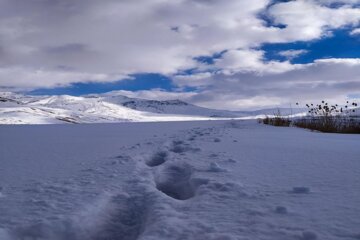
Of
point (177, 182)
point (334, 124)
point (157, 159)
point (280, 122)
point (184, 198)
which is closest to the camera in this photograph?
point (184, 198)

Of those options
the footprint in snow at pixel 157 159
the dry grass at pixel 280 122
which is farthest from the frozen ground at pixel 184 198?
the dry grass at pixel 280 122

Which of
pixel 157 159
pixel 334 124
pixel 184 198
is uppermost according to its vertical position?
pixel 334 124

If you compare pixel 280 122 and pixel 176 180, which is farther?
pixel 280 122

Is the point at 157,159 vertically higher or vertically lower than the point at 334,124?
lower

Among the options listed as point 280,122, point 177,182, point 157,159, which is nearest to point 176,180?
point 177,182

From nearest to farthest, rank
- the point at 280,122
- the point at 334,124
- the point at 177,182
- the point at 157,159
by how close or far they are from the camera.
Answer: the point at 177,182 → the point at 157,159 → the point at 334,124 → the point at 280,122

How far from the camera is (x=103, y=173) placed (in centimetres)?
251

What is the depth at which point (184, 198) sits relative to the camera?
2.18m

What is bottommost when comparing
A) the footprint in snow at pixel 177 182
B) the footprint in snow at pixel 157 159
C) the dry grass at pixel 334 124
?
the footprint in snow at pixel 177 182

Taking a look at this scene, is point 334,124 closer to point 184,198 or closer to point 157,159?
point 157,159

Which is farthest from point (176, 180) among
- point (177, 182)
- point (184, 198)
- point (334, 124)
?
point (334, 124)

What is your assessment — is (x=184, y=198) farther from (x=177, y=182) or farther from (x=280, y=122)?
(x=280, y=122)

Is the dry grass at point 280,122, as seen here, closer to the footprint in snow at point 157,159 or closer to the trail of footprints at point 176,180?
the footprint in snow at point 157,159

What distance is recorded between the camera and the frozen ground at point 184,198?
144 centimetres
